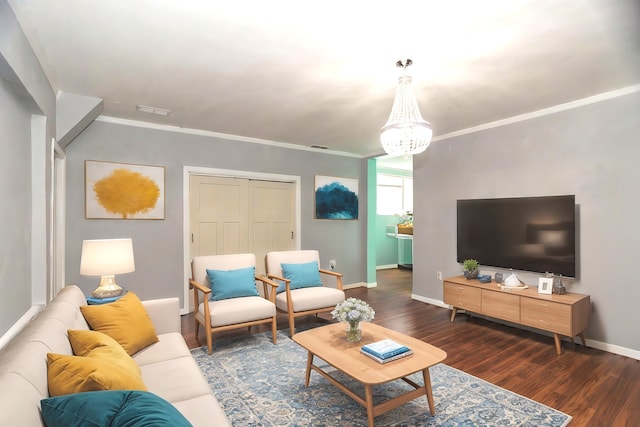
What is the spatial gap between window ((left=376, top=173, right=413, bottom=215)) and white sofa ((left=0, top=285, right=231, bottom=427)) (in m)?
6.26

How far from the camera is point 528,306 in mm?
3285

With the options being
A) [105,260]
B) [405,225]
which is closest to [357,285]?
[405,225]

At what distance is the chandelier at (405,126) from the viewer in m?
2.46

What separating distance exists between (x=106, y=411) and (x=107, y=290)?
211 cm

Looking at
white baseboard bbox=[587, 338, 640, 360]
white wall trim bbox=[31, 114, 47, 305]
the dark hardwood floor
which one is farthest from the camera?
white baseboard bbox=[587, 338, 640, 360]

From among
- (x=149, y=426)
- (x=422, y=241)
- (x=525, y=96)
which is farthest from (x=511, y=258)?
(x=149, y=426)

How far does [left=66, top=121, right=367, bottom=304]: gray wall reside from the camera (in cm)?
373

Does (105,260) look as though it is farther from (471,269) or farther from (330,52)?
(471,269)

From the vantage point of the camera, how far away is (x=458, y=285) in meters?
3.97

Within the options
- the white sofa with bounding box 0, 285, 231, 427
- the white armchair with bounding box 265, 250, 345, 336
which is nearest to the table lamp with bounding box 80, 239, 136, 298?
the white sofa with bounding box 0, 285, 231, 427

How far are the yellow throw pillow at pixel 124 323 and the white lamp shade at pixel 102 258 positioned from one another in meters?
0.57

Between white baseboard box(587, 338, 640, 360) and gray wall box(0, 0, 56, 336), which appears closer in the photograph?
gray wall box(0, 0, 56, 336)

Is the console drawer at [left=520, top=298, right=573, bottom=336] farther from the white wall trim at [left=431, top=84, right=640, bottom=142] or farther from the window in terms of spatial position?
the window

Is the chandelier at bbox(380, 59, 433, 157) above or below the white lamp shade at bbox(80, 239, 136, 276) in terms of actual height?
above
